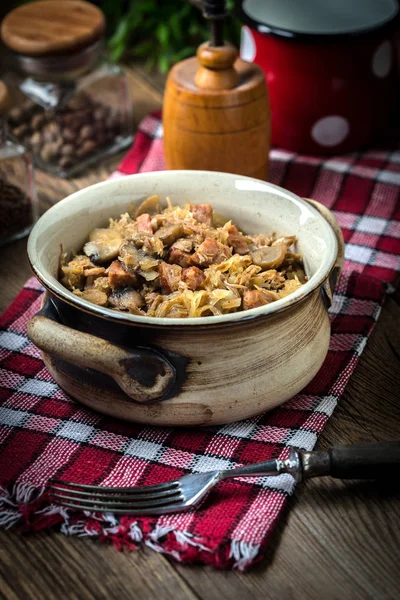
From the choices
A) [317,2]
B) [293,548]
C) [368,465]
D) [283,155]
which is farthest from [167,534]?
[317,2]

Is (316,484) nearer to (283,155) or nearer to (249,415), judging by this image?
(249,415)

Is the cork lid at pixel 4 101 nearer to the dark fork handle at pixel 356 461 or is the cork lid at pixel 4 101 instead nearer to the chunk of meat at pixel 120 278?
the chunk of meat at pixel 120 278

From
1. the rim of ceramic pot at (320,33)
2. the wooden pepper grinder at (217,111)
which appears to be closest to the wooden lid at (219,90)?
the wooden pepper grinder at (217,111)

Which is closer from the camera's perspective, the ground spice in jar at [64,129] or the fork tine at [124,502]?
the fork tine at [124,502]

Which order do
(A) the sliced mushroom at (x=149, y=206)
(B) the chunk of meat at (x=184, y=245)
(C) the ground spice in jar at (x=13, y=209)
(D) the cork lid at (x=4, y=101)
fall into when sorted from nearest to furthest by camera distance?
(B) the chunk of meat at (x=184, y=245) < (A) the sliced mushroom at (x=149, y=206) < (D) the cork lid at (x=4, y=101) < (C) the ground spice in jar at (x=13, y=209)

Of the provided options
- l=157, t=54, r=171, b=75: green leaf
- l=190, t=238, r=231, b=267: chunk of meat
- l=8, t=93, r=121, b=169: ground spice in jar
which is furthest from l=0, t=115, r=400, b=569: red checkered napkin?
l=157, t=54, r=171, b=75: green leaf

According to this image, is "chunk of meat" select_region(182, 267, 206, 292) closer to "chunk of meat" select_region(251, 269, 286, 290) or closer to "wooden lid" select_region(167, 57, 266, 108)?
"chunk of meat" select_region(251, 269, 286, 290)
